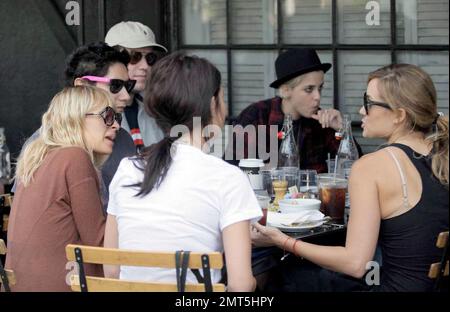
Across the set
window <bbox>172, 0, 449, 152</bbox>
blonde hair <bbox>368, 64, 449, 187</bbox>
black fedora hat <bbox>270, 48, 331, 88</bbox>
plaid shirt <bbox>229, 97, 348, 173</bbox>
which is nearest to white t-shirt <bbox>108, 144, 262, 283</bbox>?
blonde hair <bbox>368, 64, 449, 187</bbox>

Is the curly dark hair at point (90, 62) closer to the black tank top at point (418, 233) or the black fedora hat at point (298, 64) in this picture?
the black fedora hat at point (298, 64)

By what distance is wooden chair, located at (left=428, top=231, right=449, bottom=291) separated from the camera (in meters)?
2.87

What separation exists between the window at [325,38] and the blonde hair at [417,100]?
215cm

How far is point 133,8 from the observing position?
5.52 meters

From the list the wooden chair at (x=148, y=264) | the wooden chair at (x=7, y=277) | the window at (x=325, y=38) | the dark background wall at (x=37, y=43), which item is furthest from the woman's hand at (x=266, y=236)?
the dark background wall at (x=37, y=43)

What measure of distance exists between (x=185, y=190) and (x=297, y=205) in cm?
100

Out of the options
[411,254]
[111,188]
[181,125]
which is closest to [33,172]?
[111,188]

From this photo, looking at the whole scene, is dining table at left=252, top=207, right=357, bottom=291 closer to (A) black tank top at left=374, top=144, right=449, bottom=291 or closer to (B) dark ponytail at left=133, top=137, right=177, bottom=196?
(A) black tank top at left=374, top=144, right=449, bottom=291

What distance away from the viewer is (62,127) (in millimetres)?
3139

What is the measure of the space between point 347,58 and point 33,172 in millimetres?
2906

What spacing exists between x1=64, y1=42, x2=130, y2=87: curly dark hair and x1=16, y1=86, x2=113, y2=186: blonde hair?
746 millimetres

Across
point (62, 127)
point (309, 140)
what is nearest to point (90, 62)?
point (62, 127)

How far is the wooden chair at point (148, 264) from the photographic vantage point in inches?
97.4

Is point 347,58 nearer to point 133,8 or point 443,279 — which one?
point 133,8
